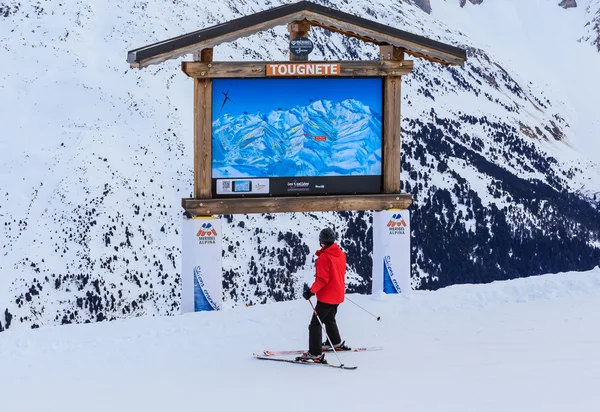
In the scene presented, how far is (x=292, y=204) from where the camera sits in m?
17.0

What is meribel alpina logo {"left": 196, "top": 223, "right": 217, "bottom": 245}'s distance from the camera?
16.4 metres

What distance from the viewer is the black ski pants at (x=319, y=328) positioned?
11.7 meters

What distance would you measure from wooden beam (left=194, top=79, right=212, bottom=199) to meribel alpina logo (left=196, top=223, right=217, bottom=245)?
1.90 ft

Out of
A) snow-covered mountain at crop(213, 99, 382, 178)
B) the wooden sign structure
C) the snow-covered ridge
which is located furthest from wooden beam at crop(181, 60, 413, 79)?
the snow-covered ridge

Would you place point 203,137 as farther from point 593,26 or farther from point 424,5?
point 593,26

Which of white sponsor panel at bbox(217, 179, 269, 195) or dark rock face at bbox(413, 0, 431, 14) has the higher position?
dark rock face at bbox(413, 0, 431, 14)

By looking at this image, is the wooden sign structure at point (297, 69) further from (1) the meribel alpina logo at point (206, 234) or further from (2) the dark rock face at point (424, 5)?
(2) the dark rock face at point (424, 5)

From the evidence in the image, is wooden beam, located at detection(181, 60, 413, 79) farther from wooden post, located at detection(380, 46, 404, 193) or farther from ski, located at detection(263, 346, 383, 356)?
ski, located at detection(263, 346, 383, 356)

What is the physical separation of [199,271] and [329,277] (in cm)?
500

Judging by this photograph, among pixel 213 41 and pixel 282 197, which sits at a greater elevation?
pixel 213 41

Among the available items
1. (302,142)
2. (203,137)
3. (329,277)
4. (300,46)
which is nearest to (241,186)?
(203,137)

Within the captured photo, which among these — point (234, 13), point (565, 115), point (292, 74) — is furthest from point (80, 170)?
point (565, 115)

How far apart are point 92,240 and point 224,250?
34.0 ft

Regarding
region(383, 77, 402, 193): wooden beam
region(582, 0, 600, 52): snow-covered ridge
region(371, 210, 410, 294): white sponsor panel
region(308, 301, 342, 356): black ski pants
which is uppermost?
region(582, 0, 600, 52): snow-covered ridge
